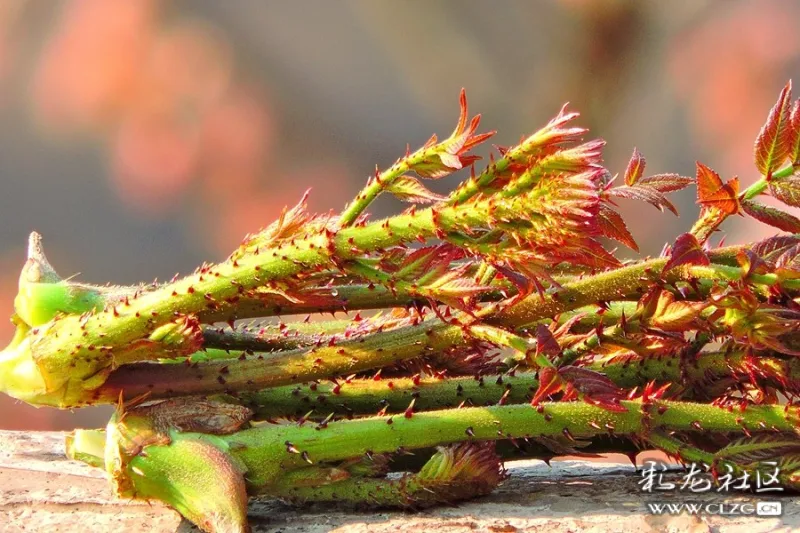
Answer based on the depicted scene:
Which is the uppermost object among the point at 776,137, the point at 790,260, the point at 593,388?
the point at 776,137

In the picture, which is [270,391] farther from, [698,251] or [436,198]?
[698,251]

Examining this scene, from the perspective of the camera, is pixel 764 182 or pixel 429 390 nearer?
pixel 764 182

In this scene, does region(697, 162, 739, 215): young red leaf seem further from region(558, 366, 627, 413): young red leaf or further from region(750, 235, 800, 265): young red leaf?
region(558, 366, 627, 413): young red leaf

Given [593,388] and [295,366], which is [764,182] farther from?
[295,366]

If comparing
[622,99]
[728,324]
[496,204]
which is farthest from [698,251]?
[622,99]

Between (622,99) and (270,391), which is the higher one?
(622,99)

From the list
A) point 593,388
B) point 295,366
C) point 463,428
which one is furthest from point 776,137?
point 295,366

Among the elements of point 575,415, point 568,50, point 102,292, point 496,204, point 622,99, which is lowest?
point 575,415
